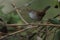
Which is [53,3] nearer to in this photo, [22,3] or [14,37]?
[22,3]

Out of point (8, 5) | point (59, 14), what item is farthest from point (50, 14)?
point (8, 5)

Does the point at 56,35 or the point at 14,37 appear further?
the point at 14,37

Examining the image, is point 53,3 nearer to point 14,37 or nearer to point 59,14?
point 59,14

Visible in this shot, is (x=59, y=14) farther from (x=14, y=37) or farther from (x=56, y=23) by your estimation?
(x=14, y=37)

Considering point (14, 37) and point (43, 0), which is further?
point (14, 37)

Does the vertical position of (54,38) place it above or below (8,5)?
below

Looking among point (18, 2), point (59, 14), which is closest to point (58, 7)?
point (59, 14)

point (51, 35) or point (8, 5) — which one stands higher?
point (8, 5)

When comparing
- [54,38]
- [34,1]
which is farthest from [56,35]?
[34,1]
